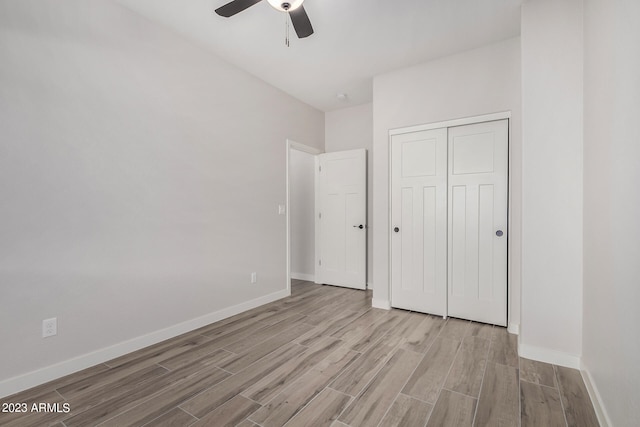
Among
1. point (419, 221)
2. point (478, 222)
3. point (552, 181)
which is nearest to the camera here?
point (552, 181)

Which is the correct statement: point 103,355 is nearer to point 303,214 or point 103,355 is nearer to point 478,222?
point 303,214

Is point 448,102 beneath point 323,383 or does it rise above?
above

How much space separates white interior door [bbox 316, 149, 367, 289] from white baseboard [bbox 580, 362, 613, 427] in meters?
2.64

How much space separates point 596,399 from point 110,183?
11.7 ft

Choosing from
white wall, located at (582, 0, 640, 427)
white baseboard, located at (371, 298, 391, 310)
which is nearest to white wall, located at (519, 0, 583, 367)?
white wall, located at (582, 0, 640, 427)

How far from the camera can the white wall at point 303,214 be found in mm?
5105

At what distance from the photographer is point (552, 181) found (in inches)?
88.9

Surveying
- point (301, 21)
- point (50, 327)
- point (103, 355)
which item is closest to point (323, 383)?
point (103, 355)

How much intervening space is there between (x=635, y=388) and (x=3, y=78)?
12.1 feet

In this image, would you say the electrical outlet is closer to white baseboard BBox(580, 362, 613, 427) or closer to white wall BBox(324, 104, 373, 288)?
white baseboard BBox(580, 362, 613, 427)

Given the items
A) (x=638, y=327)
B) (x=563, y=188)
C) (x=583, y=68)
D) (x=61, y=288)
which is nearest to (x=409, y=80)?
(x=583, y=68)

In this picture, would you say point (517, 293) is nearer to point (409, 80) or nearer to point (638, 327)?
point (638, 327)

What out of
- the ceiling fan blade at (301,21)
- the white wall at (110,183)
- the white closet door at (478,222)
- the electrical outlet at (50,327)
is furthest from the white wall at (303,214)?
the electrical outlet at (50,327)

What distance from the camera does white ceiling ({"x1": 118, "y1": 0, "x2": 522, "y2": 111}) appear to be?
243cm
